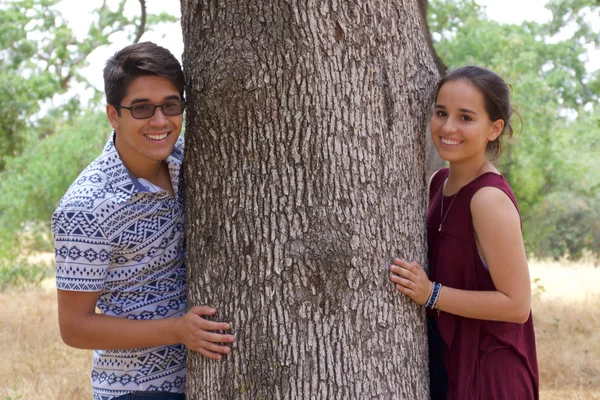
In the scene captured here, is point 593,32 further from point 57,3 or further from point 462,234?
point 462,234

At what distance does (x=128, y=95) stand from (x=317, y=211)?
742 millimetres

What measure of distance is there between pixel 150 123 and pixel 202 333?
2.34 ft

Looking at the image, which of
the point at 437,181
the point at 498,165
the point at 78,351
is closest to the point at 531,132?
the point at 498,165

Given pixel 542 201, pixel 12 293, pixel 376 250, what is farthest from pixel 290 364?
→ pixel 542 201

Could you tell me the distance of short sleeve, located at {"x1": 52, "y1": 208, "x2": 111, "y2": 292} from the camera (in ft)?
7.14

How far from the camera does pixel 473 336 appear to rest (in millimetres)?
2420

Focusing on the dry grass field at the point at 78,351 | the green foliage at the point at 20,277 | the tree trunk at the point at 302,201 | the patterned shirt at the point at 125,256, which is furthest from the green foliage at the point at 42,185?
the tree trunk at the point at 302,201

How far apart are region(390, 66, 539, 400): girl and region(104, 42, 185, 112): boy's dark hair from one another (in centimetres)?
97

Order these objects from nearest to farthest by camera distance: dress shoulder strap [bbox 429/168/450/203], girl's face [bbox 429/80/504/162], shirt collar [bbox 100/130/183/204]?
shirt collar [bbox 100/130/183/204], girl's face [bbox 429/80/504/162], dress shoulder strap [bbox 429/168/450/203]

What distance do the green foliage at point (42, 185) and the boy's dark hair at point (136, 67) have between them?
13.9m

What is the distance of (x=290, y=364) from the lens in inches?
86.8

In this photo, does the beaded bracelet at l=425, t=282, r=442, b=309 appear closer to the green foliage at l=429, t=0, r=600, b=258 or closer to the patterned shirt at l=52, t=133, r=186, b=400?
the patterned shirt at l=52, t=133, r=186, b=400

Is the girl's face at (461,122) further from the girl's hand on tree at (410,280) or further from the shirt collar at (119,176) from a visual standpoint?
the shirt collar at (119,176)

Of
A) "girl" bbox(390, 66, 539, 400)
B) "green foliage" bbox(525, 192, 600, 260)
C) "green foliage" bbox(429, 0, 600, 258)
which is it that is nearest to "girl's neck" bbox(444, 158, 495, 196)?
"girl" bbox(390, 66, 539, 400)
